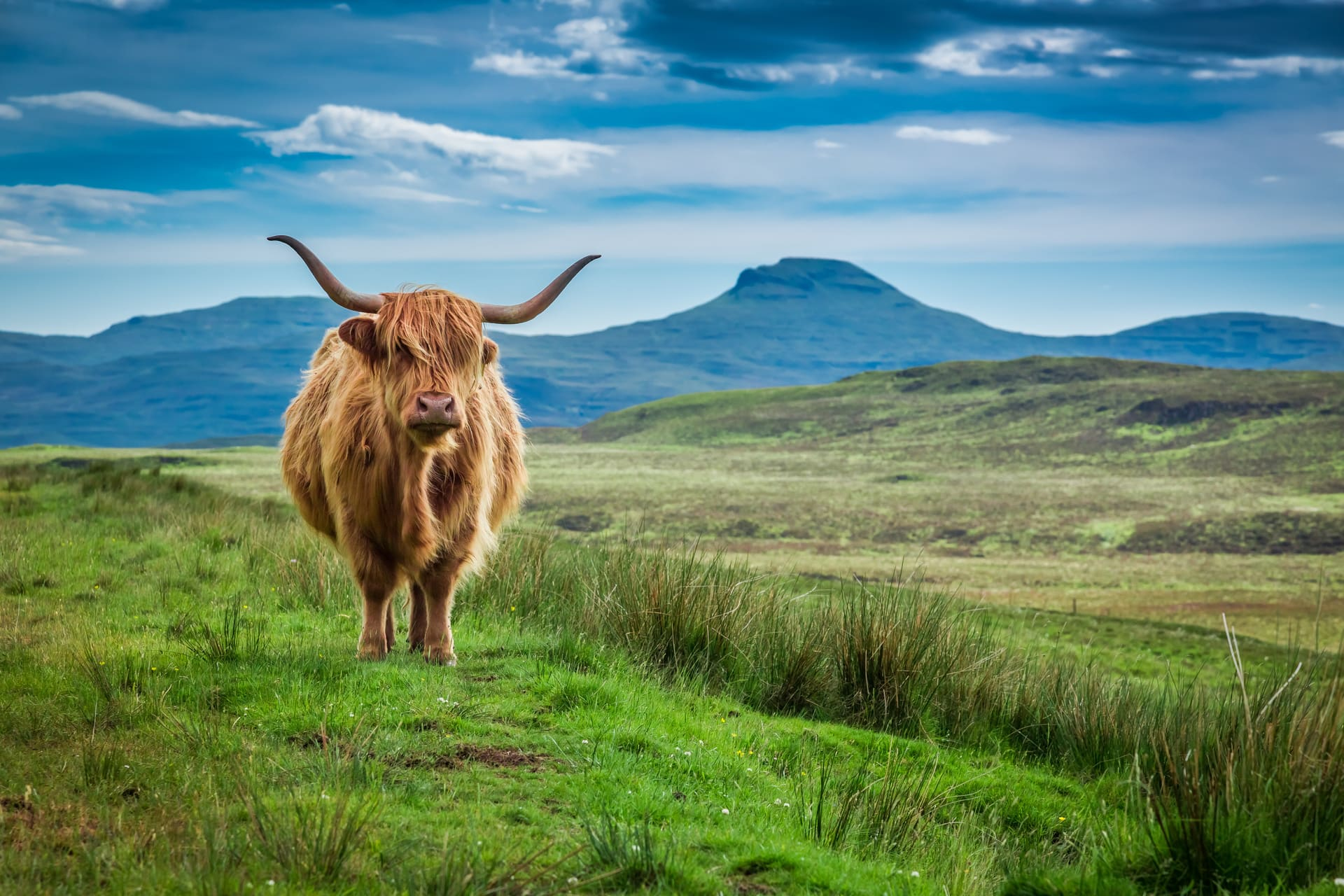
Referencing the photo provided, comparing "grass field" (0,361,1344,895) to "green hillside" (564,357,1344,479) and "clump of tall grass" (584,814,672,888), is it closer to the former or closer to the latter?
"clump of tall grass" (584,814,672,888)

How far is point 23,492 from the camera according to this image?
13.0 meters

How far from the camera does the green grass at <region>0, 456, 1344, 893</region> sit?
3168 millimetres

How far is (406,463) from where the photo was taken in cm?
532

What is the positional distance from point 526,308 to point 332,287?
1.04 meters

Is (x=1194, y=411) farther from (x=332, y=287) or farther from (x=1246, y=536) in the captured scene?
(x=332, y=287)

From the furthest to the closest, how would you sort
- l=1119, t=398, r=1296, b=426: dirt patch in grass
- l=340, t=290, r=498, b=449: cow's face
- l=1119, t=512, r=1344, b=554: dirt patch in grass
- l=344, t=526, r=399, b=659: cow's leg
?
1. l=1119, t=398, r=1296, b=426: dirt patch in grass
2. l=1119, t=512, r=1344, b=554: dirt patch in grass
3. l=344, t=526, r=399, b=659: cow's leg
4. l=340, t=290, r=498, b=449: cow's face

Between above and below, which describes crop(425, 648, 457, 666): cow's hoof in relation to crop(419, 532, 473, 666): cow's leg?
below

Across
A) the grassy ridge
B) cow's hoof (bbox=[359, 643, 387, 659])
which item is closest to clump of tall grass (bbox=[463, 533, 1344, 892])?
the grassy ridge

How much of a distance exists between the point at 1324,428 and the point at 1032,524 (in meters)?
25.8

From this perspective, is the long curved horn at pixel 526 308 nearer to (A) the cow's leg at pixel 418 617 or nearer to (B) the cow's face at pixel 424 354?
(B) the cow's face at pixel 424 354

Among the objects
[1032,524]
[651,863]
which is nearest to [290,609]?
[651,863]

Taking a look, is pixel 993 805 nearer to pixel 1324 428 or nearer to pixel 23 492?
pixel 23 492

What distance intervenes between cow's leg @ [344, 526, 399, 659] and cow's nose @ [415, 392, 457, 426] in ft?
3.99

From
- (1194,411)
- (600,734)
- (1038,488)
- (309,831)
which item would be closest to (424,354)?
(600,734)
